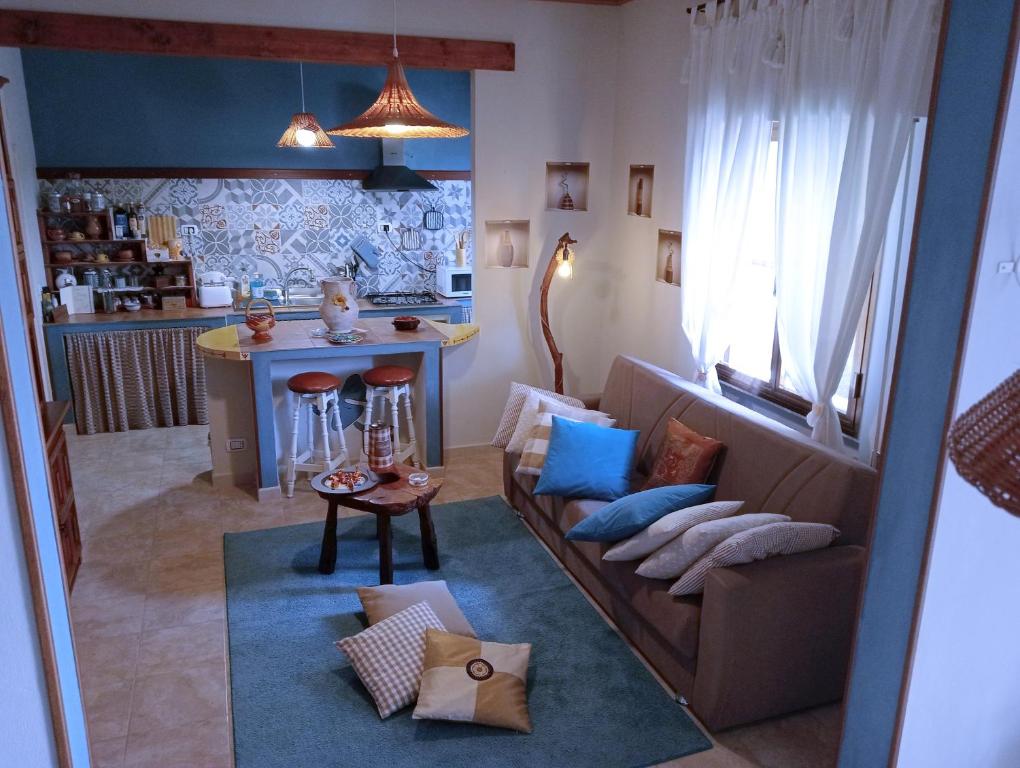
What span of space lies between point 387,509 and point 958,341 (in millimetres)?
2494

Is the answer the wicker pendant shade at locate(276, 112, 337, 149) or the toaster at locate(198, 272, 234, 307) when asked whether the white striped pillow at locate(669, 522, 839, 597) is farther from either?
the toaster at locate(198, 272, 234, 307)

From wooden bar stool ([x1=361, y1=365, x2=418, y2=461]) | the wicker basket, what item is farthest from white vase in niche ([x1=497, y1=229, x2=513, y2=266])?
the wicker basket

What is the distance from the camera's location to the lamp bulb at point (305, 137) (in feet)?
18.5

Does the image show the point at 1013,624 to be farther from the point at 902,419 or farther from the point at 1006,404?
the point at 1006,404

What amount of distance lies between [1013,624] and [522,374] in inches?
154

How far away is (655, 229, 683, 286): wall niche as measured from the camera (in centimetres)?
490

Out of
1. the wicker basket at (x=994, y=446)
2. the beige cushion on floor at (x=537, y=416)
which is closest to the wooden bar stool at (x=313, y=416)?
the beige cushion on floor at (x=537, y=416)

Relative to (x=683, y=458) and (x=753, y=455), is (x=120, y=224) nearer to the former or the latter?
(x=683, y=458)

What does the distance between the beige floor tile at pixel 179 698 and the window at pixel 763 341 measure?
9.30 ft

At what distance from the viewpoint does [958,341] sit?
2.03m

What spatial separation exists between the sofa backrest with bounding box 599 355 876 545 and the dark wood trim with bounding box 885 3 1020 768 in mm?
637

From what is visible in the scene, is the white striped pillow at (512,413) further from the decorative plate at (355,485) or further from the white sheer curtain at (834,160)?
the white sheer curtain at (834,160)

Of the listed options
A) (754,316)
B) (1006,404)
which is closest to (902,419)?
(1006,404)

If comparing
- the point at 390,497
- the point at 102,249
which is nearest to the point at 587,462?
the point at 390,497
